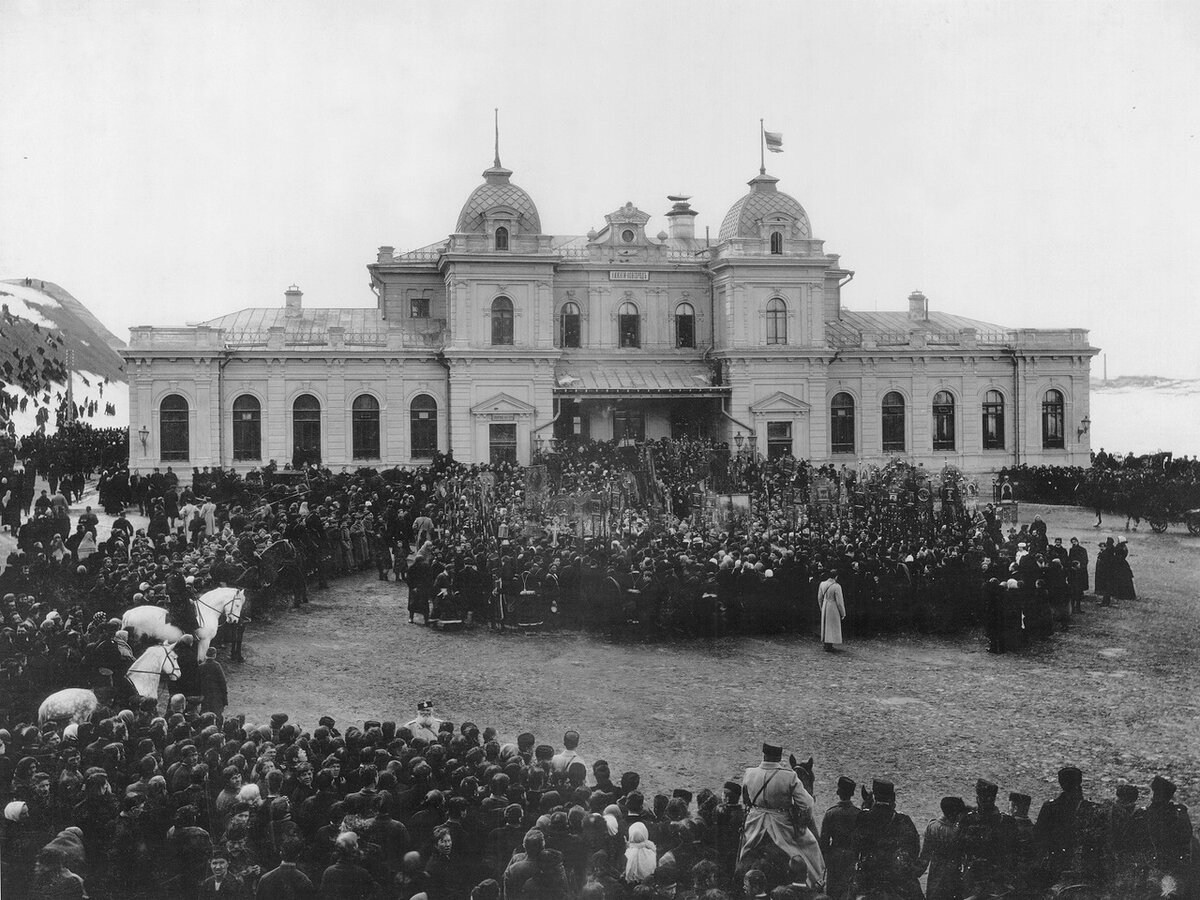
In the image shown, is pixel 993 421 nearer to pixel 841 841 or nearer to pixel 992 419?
pixel 992 419

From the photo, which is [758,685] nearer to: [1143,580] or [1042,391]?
[1143,580]

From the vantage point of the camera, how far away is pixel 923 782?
1188 centimetres

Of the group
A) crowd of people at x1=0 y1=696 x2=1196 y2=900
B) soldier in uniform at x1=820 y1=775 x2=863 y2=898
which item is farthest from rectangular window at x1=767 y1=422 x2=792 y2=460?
soldier in uniform at x1=820 y1=775 x2=863 y2=898

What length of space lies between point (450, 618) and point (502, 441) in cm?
2074

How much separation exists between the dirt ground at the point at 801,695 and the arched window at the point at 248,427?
67.2 ft

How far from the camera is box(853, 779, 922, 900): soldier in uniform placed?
8297 mm

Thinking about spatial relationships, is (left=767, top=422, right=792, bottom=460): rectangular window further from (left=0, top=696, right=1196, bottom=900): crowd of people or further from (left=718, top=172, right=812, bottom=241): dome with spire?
(left=0, top=696, right=1196, bottom=900): crowd of people

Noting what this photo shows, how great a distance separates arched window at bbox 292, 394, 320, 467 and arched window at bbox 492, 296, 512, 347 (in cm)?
720

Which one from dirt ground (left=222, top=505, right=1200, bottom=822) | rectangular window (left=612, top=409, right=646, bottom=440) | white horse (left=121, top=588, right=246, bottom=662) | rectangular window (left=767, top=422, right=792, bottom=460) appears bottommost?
dirt ground (left=222, top=505, right=1200, bottom=822)

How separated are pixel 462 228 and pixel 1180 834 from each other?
1379 inches

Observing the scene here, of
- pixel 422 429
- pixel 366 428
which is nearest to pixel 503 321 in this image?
pixel 422 429

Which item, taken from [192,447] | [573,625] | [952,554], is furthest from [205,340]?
[952,554]

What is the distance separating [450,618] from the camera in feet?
61.9

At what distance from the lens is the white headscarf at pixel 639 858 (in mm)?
7938
